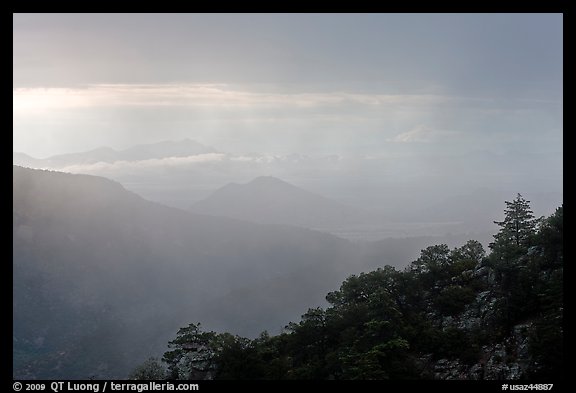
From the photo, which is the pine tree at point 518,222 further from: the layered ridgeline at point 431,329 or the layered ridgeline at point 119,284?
the layered ridgeline at point 119,284

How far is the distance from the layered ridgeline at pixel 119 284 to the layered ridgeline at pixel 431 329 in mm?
98907

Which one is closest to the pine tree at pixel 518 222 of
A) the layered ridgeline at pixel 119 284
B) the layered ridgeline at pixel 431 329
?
the layered ridgeline at pixel 431 329

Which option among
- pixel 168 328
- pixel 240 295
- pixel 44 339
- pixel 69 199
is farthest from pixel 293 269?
pixel 69 199

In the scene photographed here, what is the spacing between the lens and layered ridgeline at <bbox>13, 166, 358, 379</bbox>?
437 feet

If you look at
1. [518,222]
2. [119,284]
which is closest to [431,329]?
[518,222]

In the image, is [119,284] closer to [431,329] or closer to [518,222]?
[518,222]

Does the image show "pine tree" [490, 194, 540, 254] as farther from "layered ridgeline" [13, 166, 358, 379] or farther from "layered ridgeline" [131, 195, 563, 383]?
"layered ridgeline" [13, 166, 358, 379]

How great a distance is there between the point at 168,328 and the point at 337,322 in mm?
127282

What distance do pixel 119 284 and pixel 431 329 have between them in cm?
16086

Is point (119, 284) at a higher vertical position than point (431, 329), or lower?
higher

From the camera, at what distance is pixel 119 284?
557 feet

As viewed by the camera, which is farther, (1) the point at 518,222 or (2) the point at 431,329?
(1) the point at 518,222

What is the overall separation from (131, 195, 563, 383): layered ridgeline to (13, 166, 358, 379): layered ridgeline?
98907 mm

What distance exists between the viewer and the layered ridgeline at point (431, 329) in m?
22.0
